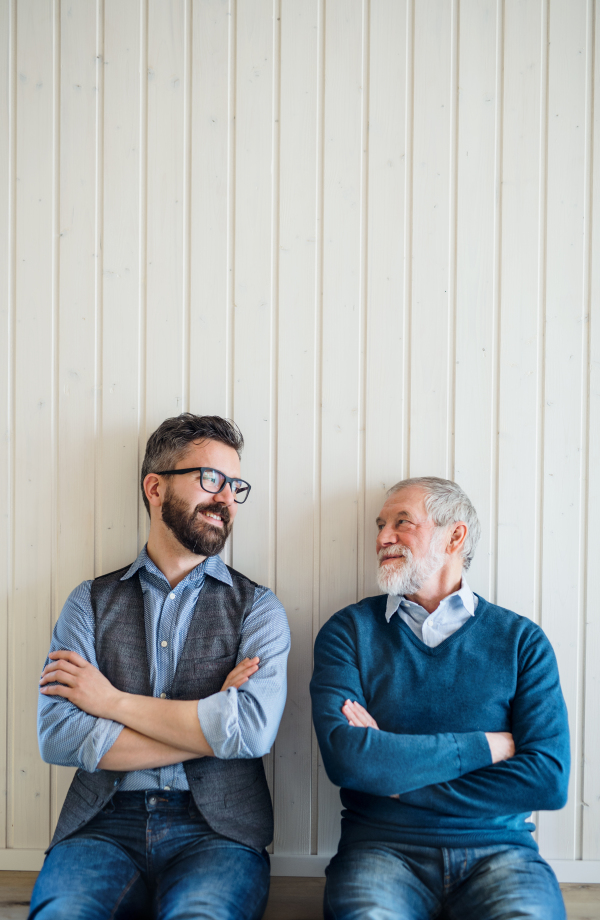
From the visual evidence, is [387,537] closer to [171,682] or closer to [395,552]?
[395,552]

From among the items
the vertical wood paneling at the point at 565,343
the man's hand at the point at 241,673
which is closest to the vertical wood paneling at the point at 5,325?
the man's hand at the point at 241,673

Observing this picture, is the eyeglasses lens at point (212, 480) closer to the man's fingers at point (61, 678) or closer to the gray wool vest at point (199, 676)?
the gray wool vest at point (199, 676)

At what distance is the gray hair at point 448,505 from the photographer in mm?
1698

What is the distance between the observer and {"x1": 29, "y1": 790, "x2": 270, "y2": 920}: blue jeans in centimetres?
131

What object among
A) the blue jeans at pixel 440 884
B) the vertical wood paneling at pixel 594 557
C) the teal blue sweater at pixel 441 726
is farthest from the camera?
the vertical wood paneling at pixel 594 557

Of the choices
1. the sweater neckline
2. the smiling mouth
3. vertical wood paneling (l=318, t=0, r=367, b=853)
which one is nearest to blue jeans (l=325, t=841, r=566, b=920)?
the sweater neckline

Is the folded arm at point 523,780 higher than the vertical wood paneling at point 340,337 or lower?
lower

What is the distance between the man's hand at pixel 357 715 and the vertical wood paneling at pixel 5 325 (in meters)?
1.16

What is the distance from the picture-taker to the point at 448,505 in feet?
5.61

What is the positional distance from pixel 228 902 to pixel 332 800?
23.6 inches

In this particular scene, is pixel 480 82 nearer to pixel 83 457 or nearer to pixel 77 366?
pixel 77 366

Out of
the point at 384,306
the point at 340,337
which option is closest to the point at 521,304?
the point at 384,306

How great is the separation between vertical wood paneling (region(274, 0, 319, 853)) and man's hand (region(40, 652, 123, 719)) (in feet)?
1.96

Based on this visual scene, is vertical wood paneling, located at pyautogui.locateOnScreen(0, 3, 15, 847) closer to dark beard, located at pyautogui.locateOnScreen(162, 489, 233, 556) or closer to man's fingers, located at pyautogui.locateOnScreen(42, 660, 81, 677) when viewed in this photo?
man's fingers, located at pyautogui.locateOnScreen(42, 660, 81, 677)
